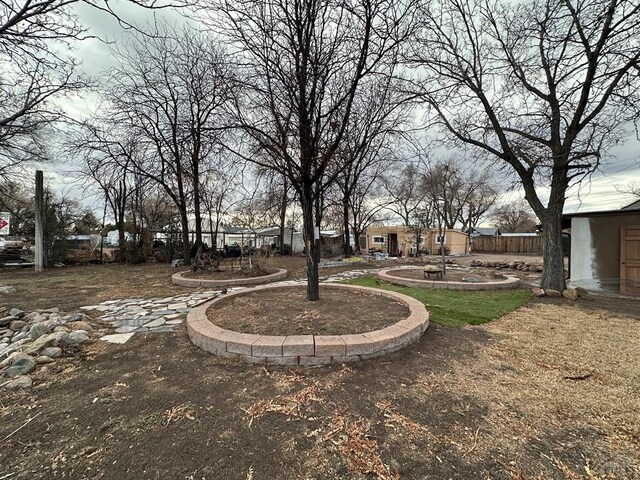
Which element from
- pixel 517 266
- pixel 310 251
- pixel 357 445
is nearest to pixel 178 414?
pixel 357 445

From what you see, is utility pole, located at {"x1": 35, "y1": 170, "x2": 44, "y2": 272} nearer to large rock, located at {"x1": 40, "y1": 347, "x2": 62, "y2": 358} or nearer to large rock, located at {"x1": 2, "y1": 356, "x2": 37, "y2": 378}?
large rock, located at {"x1": 40, "y1": 347, "x2": 62, "y2": 358}

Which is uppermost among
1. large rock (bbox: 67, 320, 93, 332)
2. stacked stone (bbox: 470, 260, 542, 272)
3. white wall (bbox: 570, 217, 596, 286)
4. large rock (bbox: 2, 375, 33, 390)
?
white wall (bbox: 570, 217, 596, 286)

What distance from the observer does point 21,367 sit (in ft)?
8.61

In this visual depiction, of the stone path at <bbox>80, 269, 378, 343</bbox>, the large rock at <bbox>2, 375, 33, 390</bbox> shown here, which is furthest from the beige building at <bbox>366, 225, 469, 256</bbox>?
the large rock at <bbox>2, 375, 33, 390</bbox>

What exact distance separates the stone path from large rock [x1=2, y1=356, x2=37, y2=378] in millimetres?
786

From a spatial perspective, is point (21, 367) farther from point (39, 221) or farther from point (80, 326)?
point (39, 221)

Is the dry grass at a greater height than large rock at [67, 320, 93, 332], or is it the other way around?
large rock at [67, 320, 93, 332]

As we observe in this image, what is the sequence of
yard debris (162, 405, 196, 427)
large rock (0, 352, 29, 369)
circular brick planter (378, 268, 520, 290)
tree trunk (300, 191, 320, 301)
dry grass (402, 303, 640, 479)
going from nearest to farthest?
1. dry grass (402, 303, 640, 479)
2. yard debris (162, 405, 196, 427)
3. large rock (0, 352, 29, 369)
4. tree trunk (300, 191, 320, 301)
5. circular brick planter (378, 268, 520, 290)

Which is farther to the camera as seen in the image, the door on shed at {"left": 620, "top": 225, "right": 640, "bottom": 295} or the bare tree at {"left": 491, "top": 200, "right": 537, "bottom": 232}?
the bare tree at {"left": 491, "top": 200, "right": 537, "bottom": 232}

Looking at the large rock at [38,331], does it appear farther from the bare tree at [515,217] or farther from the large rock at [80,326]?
the bare tree at [515,217]

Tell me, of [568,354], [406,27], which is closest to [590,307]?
[568,354]

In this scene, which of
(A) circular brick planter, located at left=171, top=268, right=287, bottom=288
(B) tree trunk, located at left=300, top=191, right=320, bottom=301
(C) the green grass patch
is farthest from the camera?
(A) circular brick planter, located at left=171, top=268, right=287, bottom=288

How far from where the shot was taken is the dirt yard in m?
1.53

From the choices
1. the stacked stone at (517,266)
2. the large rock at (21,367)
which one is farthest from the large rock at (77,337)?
the stacked stone at (517,266)
